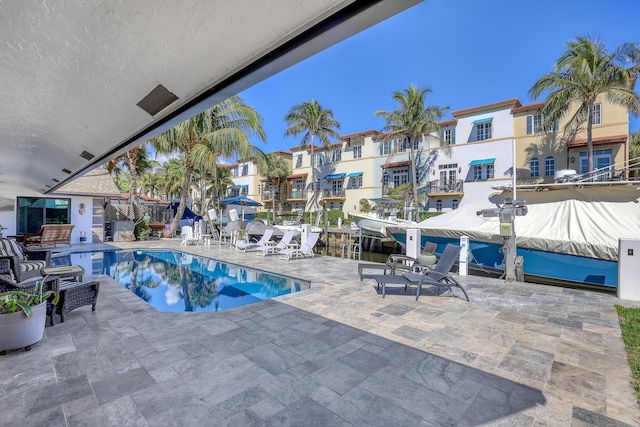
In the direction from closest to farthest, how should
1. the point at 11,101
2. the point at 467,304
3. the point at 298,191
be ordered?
1. the point at 11,101
2. the point at 467,304
3. the point at 298,191

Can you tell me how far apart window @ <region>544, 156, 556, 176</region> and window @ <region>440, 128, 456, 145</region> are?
7098mm

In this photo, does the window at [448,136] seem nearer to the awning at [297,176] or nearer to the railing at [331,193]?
the railing at [331,193]

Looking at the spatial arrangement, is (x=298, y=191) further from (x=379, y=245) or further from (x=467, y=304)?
(x=467, y=304)

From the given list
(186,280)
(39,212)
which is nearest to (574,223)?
(186,280)

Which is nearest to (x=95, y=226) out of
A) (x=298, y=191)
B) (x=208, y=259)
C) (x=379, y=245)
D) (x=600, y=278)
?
(x=208, y=259)

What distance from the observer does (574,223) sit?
9.75 m

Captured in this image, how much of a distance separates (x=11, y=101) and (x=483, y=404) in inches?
200

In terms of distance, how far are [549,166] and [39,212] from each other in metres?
32.4

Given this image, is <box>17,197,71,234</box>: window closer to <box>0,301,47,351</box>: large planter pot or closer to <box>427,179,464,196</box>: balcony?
<box>0,301,47,351</box>: large planter pot

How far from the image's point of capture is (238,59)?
1.72 meters

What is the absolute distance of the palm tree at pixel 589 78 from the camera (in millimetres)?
16516

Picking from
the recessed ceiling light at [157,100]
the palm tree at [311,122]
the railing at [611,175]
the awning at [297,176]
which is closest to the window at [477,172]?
the railing at [611,175]

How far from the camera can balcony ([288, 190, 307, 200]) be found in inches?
1475

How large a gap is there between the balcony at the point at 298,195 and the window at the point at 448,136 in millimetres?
17074
